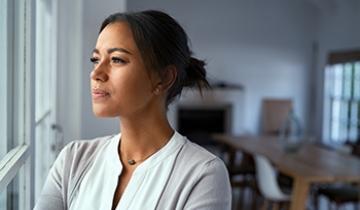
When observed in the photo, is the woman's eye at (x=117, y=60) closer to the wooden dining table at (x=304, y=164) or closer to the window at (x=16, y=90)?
the window at (x=16, y=90)

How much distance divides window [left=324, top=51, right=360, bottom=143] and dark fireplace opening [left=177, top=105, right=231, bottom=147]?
68.7 inches

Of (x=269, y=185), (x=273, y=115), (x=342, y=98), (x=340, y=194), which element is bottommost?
(x=340, y=194)

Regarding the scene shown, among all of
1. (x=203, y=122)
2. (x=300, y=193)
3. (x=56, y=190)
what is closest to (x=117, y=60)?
(x=56, y=190)

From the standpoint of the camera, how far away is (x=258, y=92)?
7852mm

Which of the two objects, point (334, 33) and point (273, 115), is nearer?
point (334, 33)

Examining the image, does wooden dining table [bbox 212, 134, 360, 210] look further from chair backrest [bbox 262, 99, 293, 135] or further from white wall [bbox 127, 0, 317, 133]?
white wall [bbox 127, 0, 317, 133]

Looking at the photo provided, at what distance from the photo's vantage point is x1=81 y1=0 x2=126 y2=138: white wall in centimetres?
173

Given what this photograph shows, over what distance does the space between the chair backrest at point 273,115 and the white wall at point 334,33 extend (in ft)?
2.09

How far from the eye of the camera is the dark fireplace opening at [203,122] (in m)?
7.65

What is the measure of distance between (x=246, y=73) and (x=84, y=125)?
6.22m

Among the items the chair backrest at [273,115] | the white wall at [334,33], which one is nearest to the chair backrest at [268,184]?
the white wall at [334,33]

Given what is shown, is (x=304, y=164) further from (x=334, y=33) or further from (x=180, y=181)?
(x=334, y=33)

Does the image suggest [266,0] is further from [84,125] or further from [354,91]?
[84,125]

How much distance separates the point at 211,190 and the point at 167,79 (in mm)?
276
